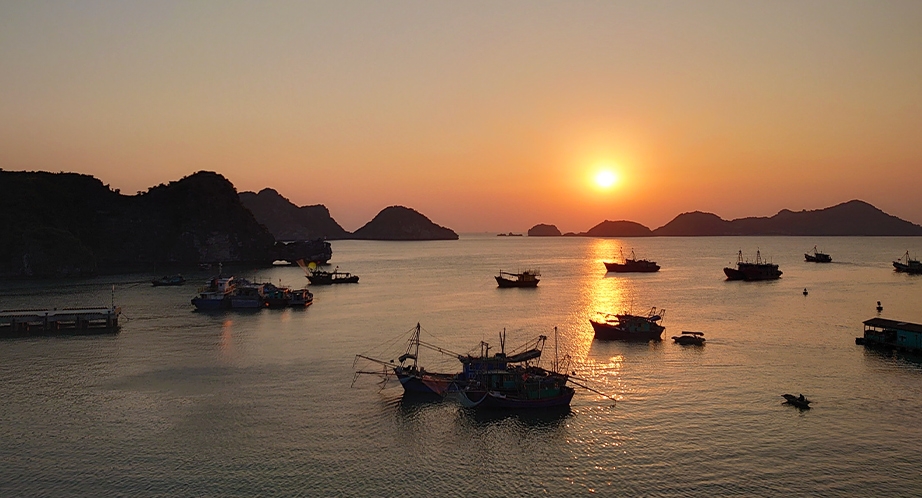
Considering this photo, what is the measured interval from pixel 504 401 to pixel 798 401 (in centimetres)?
2182

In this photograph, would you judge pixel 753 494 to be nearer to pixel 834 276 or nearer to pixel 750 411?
pixel 750 411

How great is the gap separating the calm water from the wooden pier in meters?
4.23

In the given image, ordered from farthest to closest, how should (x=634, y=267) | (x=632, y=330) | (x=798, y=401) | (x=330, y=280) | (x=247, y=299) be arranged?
(x=634, y=267)
(x=330, y=280)
(x=247, y=299)
(x=632, y=330)
(x=798, y=401)

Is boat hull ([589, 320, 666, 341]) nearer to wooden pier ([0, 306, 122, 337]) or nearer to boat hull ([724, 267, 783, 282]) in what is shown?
wooden pier ([0, 306, 122, 337])

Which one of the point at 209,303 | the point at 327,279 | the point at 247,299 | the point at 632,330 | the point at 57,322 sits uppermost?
the point at 327,279

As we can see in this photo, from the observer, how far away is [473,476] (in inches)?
1372

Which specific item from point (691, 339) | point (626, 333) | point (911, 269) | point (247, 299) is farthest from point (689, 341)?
point (911, 269)

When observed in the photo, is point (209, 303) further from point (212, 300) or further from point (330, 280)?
point (330, 280)

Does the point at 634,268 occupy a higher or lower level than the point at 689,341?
higher

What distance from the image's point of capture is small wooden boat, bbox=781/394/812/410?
148 ft

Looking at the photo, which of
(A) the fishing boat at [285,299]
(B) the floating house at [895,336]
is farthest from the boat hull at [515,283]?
(B) the floating house at [895,336]

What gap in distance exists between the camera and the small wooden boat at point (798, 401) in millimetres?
45219

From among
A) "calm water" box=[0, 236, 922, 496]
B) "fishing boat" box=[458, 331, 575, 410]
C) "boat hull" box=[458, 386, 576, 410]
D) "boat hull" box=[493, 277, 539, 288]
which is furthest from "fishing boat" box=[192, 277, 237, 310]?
"boat hull" box=[458, 386, 576, 410]

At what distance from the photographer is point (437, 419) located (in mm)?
43656
